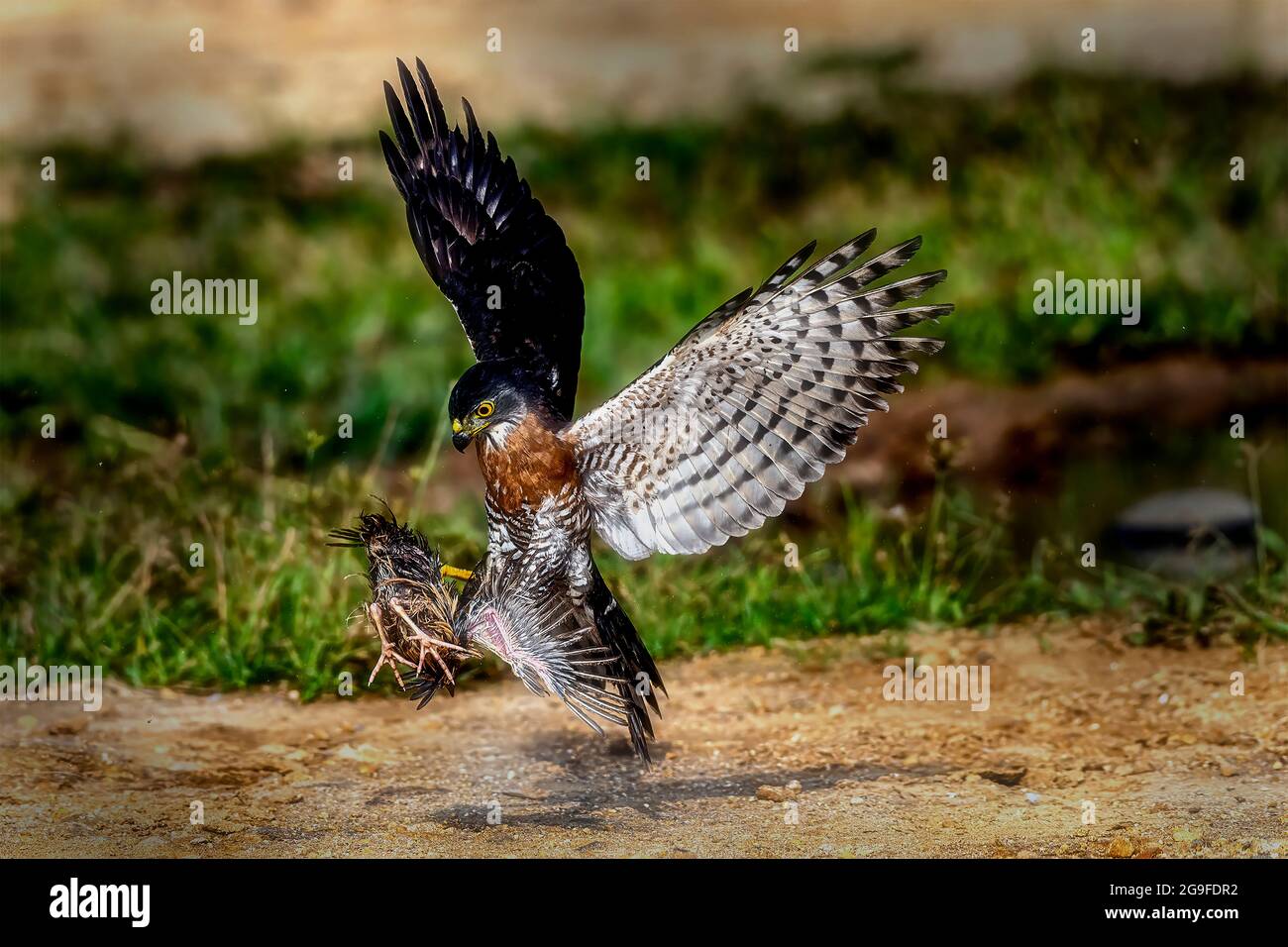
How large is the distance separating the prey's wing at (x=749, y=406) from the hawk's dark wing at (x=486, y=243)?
0.42 m

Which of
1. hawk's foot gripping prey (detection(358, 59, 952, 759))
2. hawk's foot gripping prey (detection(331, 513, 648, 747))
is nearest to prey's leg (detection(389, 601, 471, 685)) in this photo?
hawk's foot gripping prey (detection(331, 513, 648, 747))

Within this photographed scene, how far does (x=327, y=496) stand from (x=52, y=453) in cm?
191

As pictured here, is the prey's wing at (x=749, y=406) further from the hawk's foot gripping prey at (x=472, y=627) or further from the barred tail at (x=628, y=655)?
the hawk's foot gripping prey at (x=472, y=627)

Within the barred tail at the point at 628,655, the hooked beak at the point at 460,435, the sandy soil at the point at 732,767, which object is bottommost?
the sandy soil at the point at 732,767

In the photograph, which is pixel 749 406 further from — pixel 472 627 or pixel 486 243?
pixel 486 243

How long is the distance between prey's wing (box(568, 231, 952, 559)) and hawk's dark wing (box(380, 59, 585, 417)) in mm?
424

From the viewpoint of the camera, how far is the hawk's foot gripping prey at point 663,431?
4445mm

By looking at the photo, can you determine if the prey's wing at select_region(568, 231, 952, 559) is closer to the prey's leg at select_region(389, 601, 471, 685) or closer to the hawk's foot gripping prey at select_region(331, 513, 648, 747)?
the hawk's foot gripping prey at select_region(331, 513, 648, 747)

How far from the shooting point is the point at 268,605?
6.40m

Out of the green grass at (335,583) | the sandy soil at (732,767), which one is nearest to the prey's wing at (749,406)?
the sandy soil at (732,767)

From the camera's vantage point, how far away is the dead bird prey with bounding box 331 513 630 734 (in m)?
4.55

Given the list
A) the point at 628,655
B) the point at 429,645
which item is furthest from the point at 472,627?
the point at 628,655

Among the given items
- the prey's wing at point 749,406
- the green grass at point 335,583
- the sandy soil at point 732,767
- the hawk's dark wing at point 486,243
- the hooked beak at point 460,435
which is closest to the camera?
the prey's wing at point 749,406

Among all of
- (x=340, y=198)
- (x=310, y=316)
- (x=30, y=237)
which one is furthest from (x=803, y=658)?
(x=30, y=237)
